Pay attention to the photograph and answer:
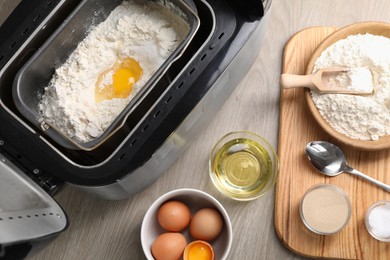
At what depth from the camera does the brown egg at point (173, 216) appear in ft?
3.24

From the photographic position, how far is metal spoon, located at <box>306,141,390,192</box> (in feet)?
3.32

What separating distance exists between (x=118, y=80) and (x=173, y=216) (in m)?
0.26

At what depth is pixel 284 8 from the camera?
3.62 ft

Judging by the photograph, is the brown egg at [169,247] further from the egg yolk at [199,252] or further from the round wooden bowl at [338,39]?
the round wooden bowl at [338,39]

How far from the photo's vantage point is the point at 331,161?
1.01 m

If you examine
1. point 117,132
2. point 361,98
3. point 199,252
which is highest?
point 117,132

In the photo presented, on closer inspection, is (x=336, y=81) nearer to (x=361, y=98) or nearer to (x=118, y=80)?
(x=361, y=98)

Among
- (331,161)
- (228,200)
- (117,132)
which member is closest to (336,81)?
(331,161)

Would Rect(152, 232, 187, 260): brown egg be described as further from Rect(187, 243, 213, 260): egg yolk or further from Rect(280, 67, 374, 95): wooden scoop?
Rect(280, 67, 374, 95): wooden scoop

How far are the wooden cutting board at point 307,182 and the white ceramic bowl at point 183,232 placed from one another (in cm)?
10

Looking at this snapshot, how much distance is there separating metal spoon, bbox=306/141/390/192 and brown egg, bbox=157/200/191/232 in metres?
0.26

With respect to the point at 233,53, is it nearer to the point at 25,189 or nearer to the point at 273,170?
the point at 273,170

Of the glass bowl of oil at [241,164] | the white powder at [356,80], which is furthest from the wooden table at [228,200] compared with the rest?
the white powder at [356,80]

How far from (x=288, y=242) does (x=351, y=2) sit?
1.62ft
